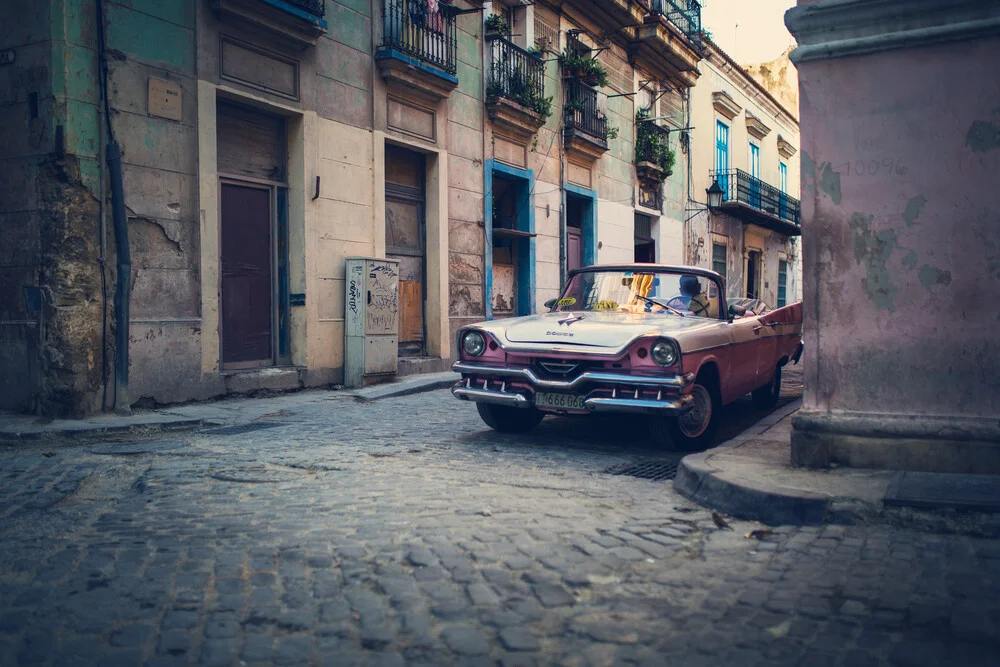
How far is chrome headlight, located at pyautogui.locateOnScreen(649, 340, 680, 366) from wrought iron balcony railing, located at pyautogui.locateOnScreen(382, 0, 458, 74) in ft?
24.2

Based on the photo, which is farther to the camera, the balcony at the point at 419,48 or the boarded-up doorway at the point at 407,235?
the boarded-up doorway at the point at 407,235

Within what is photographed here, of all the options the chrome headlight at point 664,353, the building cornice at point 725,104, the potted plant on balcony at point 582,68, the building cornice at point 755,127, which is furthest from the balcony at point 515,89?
the building cornice at point 755,127

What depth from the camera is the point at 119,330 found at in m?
7.97

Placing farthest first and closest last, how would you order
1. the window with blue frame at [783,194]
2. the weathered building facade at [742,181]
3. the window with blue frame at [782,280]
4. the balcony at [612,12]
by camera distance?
the window with blue frame at [782,280]
the window with blue frame at [783,194]
the weathered building facade at [742,181]
the balcony at [612,12]

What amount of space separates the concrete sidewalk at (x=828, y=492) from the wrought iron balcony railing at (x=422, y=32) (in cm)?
869

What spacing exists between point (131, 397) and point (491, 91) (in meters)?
8.45

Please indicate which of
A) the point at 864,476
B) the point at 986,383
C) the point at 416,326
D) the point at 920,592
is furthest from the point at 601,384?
the point at 416,326

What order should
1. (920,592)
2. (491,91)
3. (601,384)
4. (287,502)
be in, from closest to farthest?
(920,592) < (287,502) < (601,384) < (491,91)

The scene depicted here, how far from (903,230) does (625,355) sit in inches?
78.2

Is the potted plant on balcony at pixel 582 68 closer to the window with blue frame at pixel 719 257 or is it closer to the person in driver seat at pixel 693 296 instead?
the window with blue frame at pixel 719 257

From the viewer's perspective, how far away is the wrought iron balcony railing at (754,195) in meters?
24.8

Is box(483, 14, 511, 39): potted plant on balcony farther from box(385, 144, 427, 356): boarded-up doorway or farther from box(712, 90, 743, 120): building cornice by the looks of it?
box(712, 90, 743, 120): building cornice

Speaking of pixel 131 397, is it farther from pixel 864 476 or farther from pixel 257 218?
pixel 864 476

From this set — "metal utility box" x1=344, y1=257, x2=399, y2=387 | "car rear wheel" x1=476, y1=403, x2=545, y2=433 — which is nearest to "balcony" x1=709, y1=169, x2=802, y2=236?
"metal utility box" x1=344, y1=257, x2=399, y2=387
